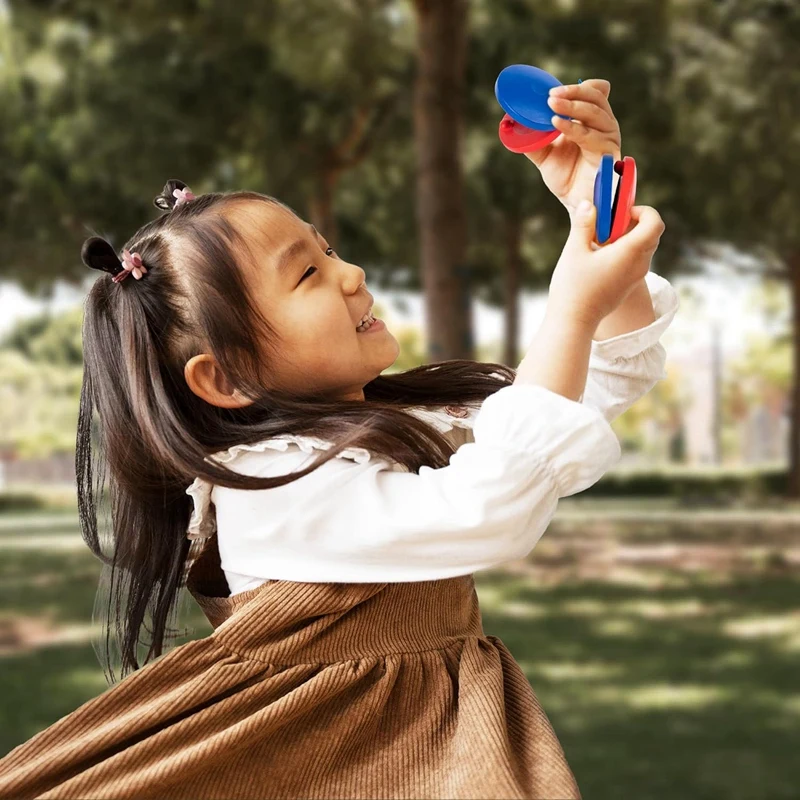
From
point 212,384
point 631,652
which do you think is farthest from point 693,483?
point 212,384

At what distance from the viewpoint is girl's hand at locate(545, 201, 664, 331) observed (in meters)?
0.97

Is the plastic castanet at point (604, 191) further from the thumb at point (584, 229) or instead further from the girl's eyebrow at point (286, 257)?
the girl's eyebrow at point (286, 257)

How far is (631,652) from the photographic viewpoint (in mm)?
4824

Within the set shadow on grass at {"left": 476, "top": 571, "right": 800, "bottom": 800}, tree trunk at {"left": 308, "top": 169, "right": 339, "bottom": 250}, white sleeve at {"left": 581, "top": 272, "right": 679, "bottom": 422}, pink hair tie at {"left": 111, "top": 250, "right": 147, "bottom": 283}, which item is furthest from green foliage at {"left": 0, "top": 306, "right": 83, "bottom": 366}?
white sleeve at {"left": 581, "top": 272, "right": 679, "bottom": 422}

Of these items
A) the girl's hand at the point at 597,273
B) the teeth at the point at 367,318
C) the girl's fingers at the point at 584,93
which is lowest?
the teeth at the point at 367,318

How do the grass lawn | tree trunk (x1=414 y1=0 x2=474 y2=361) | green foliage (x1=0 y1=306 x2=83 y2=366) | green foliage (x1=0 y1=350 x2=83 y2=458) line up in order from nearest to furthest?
the grass lawn → tree trunk (x1=414 y1=0 x2=474 y2=361) → green foliage (x1=0 y1=350 x2=83 y2=458) → green foliage (x1=0 y1=306 x2=83 y2=366)

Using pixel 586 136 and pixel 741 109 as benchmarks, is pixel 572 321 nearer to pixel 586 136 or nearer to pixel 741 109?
pixel 586 136

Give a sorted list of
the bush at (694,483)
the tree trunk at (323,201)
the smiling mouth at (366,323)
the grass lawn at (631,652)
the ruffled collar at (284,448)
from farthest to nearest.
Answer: the bush at (694,483) < the tree trunk at (323,201) < the grass lawn at (631,652) < the smiling mouth at (366,323) < the ruffled collar at (284,448)

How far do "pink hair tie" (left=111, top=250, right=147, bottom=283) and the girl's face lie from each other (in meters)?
0.11

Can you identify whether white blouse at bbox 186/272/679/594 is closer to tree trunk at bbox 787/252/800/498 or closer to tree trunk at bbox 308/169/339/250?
tree trunk at bbox 308/169/339/250

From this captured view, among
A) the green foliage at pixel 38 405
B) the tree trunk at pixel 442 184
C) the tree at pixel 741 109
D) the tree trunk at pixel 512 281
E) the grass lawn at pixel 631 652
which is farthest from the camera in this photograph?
the green foliage at pixel 38 405

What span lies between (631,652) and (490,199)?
4.66m

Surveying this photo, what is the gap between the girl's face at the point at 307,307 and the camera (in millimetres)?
1110

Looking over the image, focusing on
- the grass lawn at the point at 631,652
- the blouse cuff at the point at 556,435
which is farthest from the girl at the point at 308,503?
→ the grass lawn at the point at 631,652
